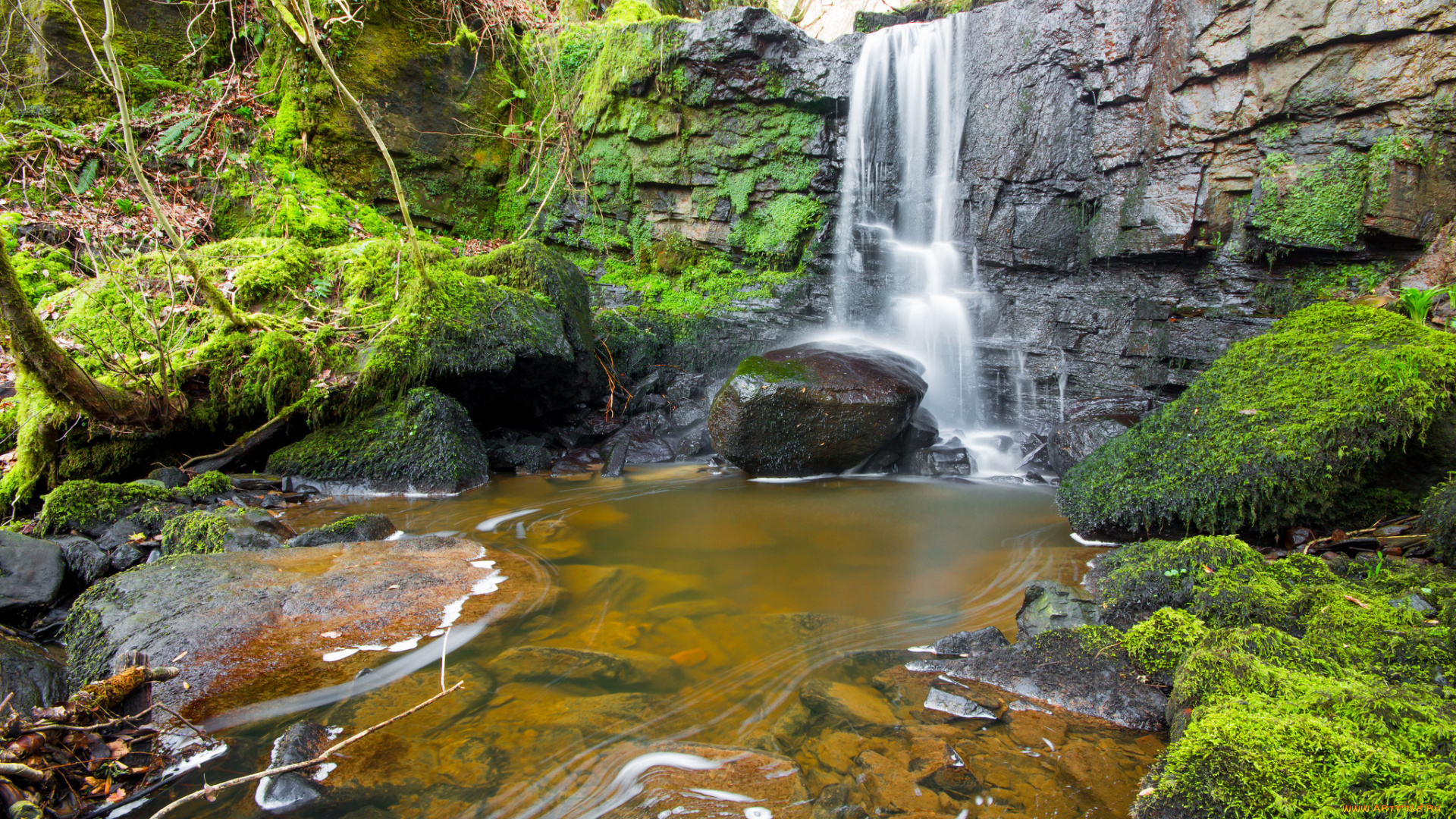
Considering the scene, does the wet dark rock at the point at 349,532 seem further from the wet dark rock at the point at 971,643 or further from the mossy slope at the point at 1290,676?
the mossy slope at the point at 1290,676

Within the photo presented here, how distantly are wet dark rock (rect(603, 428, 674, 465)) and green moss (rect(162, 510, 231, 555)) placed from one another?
12.5 ft

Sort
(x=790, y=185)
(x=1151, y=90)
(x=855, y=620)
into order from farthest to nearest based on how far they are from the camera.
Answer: (x=790, y=185), (x=1151, y=90), (x=855, y=620)

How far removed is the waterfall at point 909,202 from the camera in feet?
29.6

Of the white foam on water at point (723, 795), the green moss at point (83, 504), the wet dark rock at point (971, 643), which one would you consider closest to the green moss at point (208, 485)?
the green moss at point (83, 504)

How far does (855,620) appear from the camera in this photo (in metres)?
3.39

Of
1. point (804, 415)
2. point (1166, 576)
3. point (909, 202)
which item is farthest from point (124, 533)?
point (909, 202)

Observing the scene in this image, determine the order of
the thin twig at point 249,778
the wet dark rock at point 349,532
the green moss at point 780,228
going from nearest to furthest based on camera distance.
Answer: the thin twig at point 249,778, the wet dark rock at point 349,532, the green moss at point 780,228

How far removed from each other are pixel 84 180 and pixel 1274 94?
42.7ft

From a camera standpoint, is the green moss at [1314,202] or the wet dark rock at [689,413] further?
the wet dark rock at [689,413]

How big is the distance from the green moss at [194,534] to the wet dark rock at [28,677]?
130 cm

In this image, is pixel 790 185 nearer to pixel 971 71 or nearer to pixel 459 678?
pixel 971 71

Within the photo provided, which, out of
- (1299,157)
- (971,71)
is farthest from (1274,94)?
(971,71)

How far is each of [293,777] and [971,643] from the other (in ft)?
8.70

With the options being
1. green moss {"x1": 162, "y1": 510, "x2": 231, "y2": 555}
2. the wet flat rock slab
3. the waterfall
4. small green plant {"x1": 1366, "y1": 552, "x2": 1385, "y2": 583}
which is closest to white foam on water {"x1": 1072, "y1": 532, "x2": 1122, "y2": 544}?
small green plant {"x1": 1366, "y1": 552, "x2": 1385, "y2": 583}
